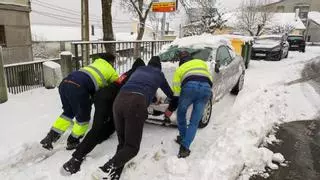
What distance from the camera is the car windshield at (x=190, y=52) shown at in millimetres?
6316

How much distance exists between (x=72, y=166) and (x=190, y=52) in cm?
379

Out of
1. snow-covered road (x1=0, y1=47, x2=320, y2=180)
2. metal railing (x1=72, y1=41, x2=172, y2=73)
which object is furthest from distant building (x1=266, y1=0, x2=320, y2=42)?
snow-covered road (x1=0, y1=47, x2=320, y2=180)

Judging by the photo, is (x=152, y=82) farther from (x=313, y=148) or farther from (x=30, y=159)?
(x=313, y=148)

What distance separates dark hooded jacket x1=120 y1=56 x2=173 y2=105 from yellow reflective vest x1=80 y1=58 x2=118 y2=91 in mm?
637

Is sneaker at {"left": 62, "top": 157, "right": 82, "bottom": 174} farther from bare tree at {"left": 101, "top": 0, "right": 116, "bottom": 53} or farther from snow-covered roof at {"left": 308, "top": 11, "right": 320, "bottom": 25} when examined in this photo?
snow-covered roof at {"left": 308, "top": 11, "right": 320, "bottom": 25}

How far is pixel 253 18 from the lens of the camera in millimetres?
38844

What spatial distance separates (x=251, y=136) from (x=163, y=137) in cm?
148

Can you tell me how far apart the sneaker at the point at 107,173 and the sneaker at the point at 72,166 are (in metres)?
0.30

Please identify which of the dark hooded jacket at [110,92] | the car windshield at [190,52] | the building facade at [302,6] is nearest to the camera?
the dark hooded jacket at [110,92]

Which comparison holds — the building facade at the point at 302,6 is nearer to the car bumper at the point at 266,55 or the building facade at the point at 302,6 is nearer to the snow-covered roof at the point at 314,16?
the snow-covered roof at the point at 314,16

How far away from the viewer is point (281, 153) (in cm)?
455

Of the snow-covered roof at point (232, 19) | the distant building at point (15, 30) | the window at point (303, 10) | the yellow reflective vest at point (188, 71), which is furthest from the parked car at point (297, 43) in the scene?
the window at point (303, 10)

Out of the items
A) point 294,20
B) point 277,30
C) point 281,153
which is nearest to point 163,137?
point 281,153

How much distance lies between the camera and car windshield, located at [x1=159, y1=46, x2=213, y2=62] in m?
6.32
